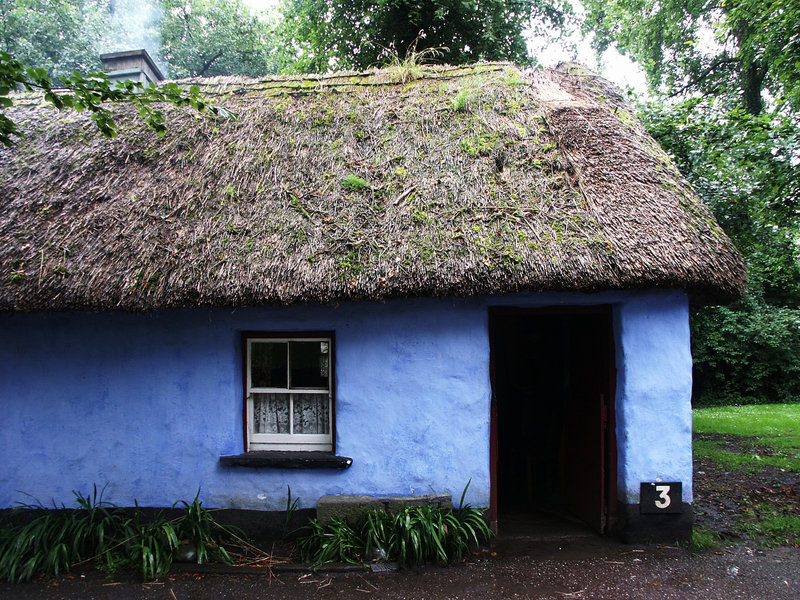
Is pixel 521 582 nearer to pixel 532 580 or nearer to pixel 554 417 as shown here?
pixel 532 580

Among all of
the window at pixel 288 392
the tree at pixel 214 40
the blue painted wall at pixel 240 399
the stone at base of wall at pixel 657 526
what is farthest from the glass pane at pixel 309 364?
the tree at pixel 214 40

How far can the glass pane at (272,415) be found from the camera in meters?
4.86

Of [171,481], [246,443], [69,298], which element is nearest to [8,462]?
[171,481]

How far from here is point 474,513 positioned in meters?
4.38

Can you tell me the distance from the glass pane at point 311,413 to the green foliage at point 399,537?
87 centimetres

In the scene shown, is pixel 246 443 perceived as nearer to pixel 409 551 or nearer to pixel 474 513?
pixel 409 551

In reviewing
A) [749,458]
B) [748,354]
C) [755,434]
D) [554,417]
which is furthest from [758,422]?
[554,417]

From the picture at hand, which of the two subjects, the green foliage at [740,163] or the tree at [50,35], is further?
the tree at [50,35]

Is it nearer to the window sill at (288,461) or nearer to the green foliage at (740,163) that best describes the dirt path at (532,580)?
the window sill at (288,461)

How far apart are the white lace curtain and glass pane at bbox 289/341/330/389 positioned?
0.42ft

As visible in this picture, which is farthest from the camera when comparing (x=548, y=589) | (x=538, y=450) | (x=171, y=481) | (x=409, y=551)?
(x=538, y=450)

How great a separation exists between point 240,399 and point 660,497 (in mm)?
3937

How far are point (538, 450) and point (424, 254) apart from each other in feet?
11.7

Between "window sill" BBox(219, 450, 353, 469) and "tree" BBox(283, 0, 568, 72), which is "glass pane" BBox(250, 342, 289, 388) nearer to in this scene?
"window sill" BBox(219, 450, 353, 469)
